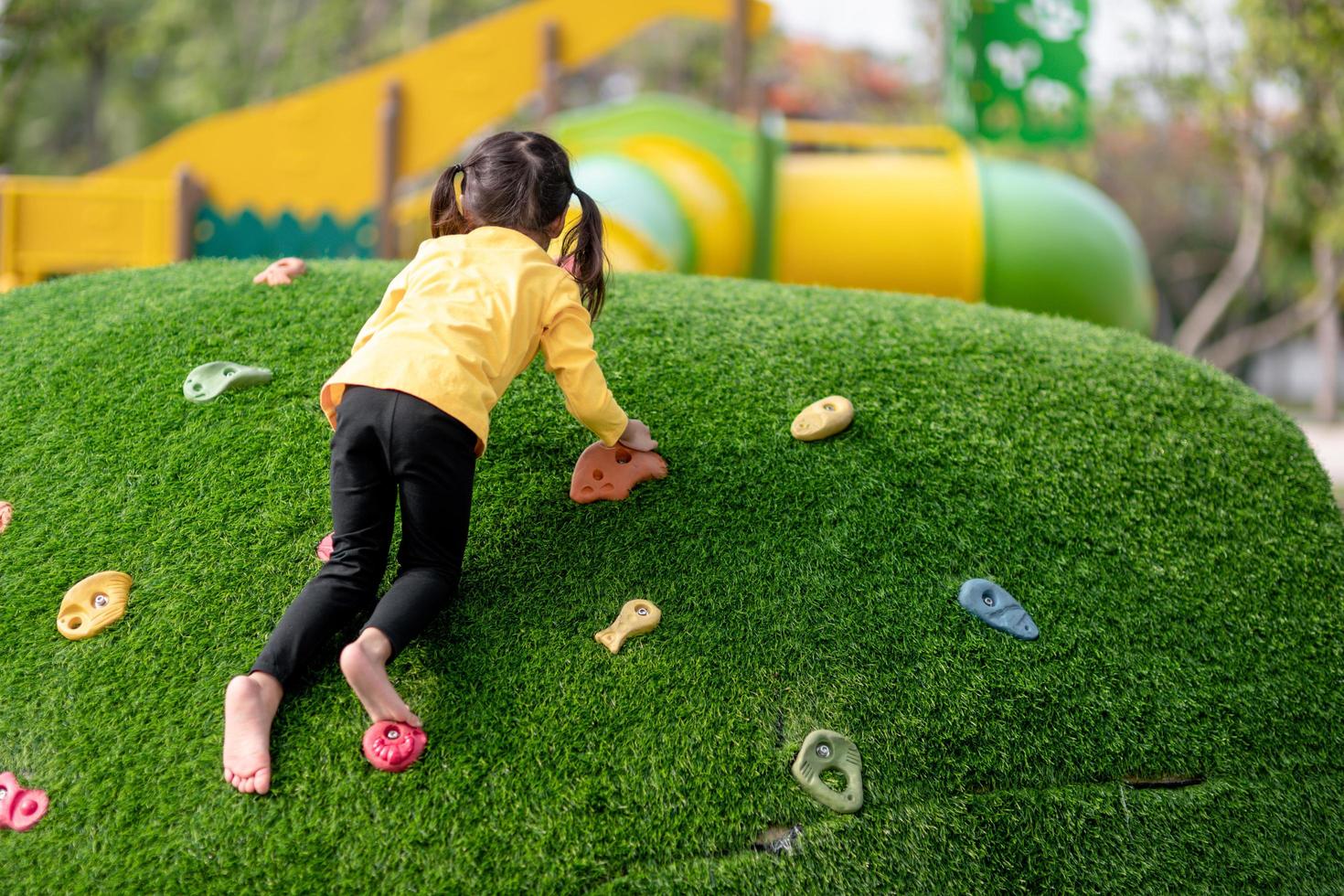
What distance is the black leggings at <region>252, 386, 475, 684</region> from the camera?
7.61 feet

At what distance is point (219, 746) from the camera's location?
2307 mm

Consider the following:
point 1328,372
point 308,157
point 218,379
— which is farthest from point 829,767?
point 1328,372

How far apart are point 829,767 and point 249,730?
1248 mm

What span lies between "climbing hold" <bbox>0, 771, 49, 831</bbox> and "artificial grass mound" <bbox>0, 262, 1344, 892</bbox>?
31mm

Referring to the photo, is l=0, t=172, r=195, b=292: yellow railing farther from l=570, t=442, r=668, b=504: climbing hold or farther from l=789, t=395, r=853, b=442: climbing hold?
l=789, t=395, r=853, b=442: climbing hold

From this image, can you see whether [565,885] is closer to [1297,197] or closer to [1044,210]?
[1044,210]

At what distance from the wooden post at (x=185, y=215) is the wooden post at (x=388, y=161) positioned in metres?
1.34

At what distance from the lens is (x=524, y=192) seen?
2.56m

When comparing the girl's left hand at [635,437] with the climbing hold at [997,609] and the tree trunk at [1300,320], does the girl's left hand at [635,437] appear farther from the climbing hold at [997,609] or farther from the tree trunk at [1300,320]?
the tree trunk at [1300,320]

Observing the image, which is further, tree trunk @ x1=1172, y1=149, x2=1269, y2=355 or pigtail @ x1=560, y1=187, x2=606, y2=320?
tree trunk @ x1=1172, y1=149, x2=1269, y2=355

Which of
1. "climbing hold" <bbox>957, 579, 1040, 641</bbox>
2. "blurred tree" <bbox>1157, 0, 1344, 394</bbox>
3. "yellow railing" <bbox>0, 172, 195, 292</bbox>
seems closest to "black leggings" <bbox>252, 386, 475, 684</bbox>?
"climbing hold" <bbox>957, 579, 1040, 641</bbox>

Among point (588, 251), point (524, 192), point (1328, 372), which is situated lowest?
point (1328, 372)

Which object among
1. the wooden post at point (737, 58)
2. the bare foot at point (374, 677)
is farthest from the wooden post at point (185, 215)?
the bare foot at point (374, 677)

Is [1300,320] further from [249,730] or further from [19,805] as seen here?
[19,805]
